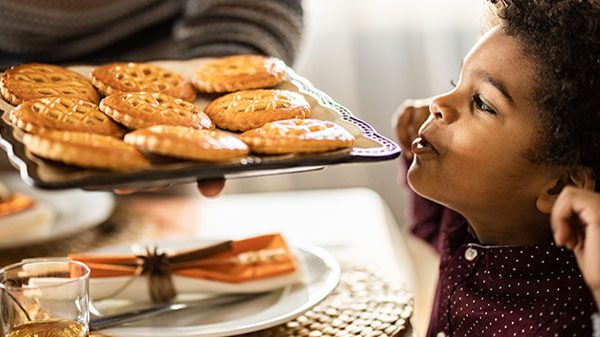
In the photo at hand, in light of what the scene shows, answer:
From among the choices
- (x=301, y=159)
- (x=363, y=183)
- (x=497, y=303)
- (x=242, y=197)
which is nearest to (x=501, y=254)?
(x=497, y=303)

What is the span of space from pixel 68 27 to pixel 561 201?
44.8 inches

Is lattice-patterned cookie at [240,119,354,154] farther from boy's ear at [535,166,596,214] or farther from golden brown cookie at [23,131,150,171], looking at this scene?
boy's ear at [535,166,596,214]

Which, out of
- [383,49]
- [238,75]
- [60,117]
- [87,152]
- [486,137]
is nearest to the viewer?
[87,152]

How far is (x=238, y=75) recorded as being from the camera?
117cm

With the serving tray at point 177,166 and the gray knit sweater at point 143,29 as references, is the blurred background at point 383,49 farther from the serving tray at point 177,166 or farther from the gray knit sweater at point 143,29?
the serving tray at point 177,166

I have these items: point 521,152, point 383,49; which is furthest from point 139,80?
point 383,49

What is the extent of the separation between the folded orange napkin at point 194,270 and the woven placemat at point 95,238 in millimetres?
345

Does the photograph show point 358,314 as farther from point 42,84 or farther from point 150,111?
point 42,84

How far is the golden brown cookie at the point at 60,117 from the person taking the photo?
3.07ft

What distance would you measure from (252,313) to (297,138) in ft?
1.06

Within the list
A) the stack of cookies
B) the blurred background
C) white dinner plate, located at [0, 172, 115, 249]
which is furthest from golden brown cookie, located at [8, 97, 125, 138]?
the blurred background

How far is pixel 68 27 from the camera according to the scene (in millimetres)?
1709

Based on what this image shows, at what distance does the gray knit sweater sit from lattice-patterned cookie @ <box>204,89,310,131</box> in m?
0.43

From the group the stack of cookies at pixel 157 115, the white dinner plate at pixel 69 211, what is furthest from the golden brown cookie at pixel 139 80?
the white dinner plate at pixel 69 211
